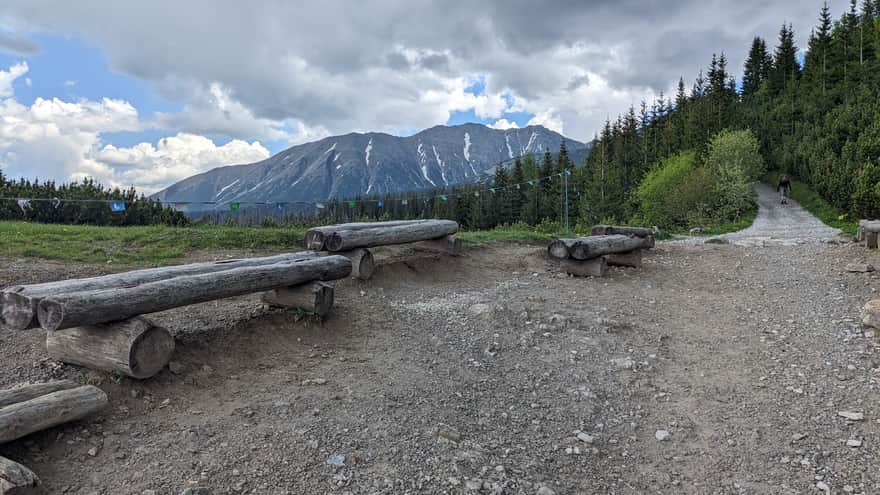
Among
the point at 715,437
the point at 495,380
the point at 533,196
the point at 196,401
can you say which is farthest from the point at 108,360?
the point at 533,196

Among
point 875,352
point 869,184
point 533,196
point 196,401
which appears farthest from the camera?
point 533,196

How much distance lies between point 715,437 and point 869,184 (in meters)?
25.7

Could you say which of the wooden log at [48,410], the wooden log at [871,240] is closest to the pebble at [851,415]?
the wooden log at [48,410]

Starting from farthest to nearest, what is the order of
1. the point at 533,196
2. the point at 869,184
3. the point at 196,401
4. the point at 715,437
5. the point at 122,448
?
the point at 533,196 < the point at 869,184 < the point at 196,401 < the point at 715,437 < the point at 122,448

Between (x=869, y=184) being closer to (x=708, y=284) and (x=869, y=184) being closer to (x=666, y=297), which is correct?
(x=708, y=284)

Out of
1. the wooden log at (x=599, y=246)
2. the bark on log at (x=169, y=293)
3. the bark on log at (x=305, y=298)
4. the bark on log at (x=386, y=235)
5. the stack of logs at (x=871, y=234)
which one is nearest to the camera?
the bark on log at (x=169, y=293)

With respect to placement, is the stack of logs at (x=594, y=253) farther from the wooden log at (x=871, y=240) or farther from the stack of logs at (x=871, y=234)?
the wooden log at (x=871, y=240)

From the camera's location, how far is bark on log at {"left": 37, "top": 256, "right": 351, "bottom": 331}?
4.23m

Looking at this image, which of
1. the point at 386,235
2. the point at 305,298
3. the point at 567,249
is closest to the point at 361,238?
the point at 386,235

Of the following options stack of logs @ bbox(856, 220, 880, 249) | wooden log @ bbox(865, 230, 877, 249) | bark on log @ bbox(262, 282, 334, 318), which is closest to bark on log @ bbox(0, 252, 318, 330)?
bark on log @ bbox(262, 282, 334, 318)

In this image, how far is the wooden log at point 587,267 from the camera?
1056cm

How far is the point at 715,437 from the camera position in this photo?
4133 mm

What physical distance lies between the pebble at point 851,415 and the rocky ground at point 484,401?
0.20ft

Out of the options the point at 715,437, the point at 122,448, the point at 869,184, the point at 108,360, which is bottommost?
the point at 715,437
